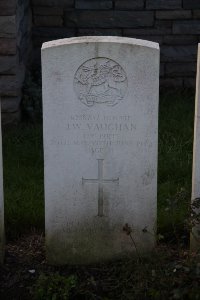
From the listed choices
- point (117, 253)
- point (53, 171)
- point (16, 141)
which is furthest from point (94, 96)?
point (16, 141)


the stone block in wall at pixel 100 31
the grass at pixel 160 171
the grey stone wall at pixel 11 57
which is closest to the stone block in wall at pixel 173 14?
the stone block in wall at pixel 100 31

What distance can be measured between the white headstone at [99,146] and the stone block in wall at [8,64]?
2219 millimetres

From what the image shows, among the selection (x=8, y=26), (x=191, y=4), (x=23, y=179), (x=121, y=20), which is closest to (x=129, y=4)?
(x=121, y=20)

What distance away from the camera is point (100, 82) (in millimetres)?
4137

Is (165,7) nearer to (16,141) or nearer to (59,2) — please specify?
(59,2)

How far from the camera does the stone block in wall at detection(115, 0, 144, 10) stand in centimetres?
722

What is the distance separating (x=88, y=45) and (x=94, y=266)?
130 centimetres

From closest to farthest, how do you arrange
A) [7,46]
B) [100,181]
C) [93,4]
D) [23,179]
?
[100,181], [23,179], [7,46], [93,4]

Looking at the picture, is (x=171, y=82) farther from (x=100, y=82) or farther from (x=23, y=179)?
(x=100, y=82)

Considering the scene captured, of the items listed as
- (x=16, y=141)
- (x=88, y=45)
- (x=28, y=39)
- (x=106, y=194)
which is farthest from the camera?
(x=28, y=39)

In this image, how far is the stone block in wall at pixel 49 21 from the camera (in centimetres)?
725

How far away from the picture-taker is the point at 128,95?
13.6ft

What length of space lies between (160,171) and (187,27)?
237cm

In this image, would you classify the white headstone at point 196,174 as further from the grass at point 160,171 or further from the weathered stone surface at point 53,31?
the weathered stone surface at point 53,31
